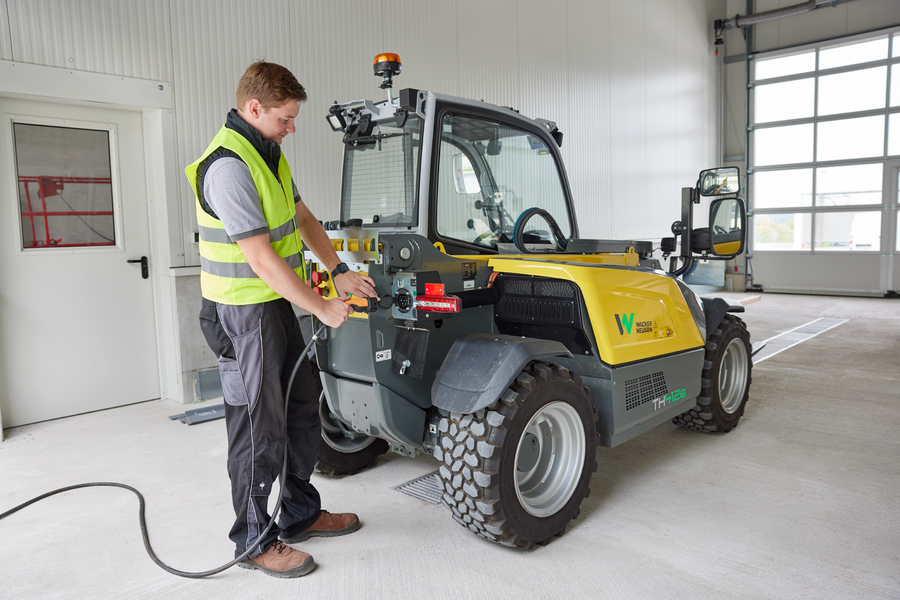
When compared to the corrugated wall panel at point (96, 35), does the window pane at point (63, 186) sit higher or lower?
lower

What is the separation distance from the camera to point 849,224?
13.8 metres

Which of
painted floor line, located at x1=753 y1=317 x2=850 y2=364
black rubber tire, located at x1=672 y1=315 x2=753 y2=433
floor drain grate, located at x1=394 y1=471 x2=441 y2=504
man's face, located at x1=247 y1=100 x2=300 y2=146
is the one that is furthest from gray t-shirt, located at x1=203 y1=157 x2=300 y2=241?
Answer: painted floor line, located at x1=753 y1=317 x2=850 y2=364

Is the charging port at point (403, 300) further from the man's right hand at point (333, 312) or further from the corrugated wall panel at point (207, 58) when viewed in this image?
the corrugated wall panel at point (207, 58)

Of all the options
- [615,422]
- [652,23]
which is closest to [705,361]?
[615,422]

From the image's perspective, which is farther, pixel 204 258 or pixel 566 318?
pixel 566 318

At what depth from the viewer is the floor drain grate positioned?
11.0 ft

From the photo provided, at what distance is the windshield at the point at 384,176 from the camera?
3205 mm

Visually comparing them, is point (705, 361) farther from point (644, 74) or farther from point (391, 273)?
point (644, 74)

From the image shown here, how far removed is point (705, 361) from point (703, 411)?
13.9 inches

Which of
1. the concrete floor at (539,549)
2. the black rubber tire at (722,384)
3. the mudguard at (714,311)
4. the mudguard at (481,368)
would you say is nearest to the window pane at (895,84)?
the concrete floor at (539,549)

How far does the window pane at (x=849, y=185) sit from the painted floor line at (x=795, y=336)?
16.0 ft

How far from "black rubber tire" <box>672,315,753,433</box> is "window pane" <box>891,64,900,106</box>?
39.4ft

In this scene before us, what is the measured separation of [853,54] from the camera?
13586 mm

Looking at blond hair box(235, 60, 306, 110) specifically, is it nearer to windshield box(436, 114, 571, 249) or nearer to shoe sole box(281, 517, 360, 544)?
windshield box(436, 114, 571, 249)
